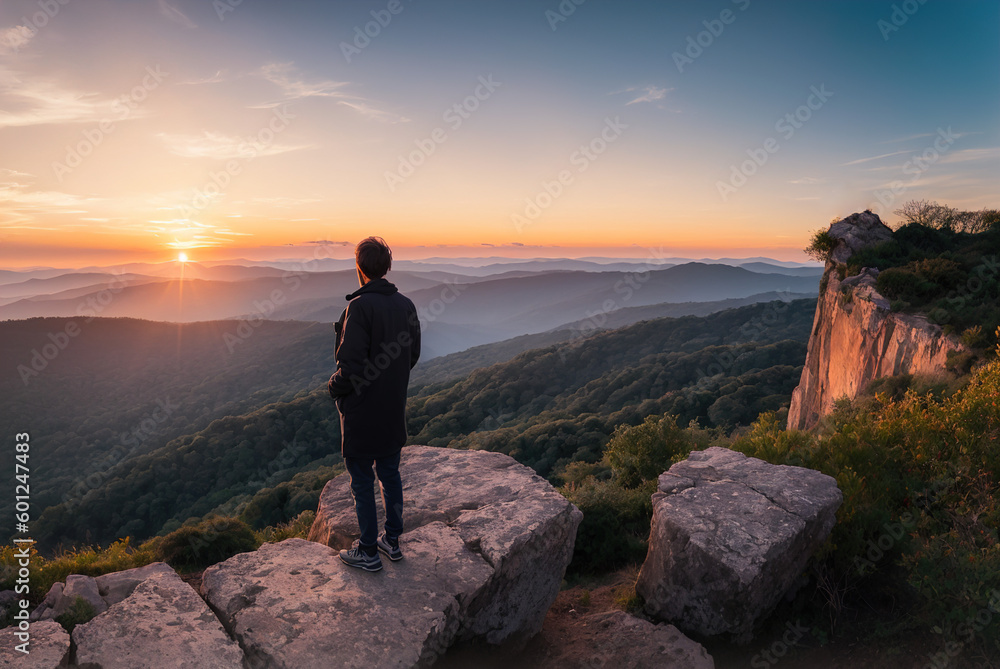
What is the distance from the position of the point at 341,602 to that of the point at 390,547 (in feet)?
2.11

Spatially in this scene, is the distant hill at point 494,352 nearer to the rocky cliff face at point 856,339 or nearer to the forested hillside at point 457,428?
the forested hillside at point 457,428

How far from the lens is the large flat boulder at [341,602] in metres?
3.15

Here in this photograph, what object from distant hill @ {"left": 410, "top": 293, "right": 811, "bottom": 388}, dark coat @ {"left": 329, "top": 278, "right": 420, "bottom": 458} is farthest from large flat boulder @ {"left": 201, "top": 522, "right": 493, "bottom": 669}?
distant hill @ {"left": 410, "top": 293, "right": 811, "bottom": 388}

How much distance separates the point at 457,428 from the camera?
4209 cm

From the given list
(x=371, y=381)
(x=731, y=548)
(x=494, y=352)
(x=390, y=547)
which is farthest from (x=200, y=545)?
(x=494, y=352)

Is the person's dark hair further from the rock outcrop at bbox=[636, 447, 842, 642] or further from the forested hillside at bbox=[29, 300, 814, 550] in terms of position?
the forested hillside at bbox=[29, 300, 814, 550]

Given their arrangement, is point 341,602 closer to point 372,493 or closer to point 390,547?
point 390,547

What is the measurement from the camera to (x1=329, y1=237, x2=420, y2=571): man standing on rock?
3.77 metres

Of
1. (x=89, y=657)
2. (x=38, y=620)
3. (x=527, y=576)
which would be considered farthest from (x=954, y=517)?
(x=38, y=620)

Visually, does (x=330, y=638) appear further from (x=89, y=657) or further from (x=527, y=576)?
(x=527, y=576)

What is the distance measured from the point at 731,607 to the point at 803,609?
975 mm

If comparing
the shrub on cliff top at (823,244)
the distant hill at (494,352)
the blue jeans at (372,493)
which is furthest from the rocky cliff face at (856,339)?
the distant hill at (494,352)

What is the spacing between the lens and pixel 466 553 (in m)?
4.25

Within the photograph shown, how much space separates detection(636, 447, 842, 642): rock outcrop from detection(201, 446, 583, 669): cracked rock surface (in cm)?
88
